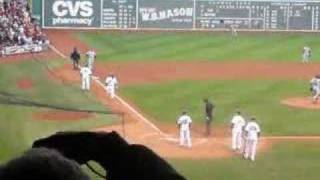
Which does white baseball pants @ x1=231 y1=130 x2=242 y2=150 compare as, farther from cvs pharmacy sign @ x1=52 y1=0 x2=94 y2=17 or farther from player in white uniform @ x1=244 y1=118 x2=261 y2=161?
cvs pharmacy sign @ x1=52 y1=0 x2=94 y2=17

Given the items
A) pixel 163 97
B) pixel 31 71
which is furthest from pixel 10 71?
pixel 163 97

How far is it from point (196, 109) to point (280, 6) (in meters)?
21.9

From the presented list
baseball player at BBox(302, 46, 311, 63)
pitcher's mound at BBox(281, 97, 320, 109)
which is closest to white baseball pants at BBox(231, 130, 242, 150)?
pitcher's mound at BBox(281, 97, 320, 109)

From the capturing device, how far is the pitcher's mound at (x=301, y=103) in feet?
86.0

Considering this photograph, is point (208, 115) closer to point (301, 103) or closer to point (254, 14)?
point (301, 103)

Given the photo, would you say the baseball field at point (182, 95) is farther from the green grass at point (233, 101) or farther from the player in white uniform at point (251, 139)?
the player in white uniform at point (251, 139)

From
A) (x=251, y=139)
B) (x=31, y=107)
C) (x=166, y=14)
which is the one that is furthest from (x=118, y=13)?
(x=251, y=139)

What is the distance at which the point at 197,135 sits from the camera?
21906 mm

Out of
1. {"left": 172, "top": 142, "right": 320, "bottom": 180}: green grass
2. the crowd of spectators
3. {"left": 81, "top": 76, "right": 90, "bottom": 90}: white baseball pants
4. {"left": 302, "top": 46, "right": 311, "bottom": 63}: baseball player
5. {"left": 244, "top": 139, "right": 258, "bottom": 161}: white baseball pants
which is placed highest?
the crowd of spectators

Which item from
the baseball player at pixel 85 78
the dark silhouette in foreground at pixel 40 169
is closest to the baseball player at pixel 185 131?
the baseball player at pixel 85 78

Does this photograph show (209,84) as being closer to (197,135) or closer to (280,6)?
(197,135)

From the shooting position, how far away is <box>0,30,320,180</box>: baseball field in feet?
63.5

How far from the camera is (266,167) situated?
18.2 metres

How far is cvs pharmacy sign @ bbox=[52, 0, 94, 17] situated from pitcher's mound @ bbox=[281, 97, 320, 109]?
789 inches
